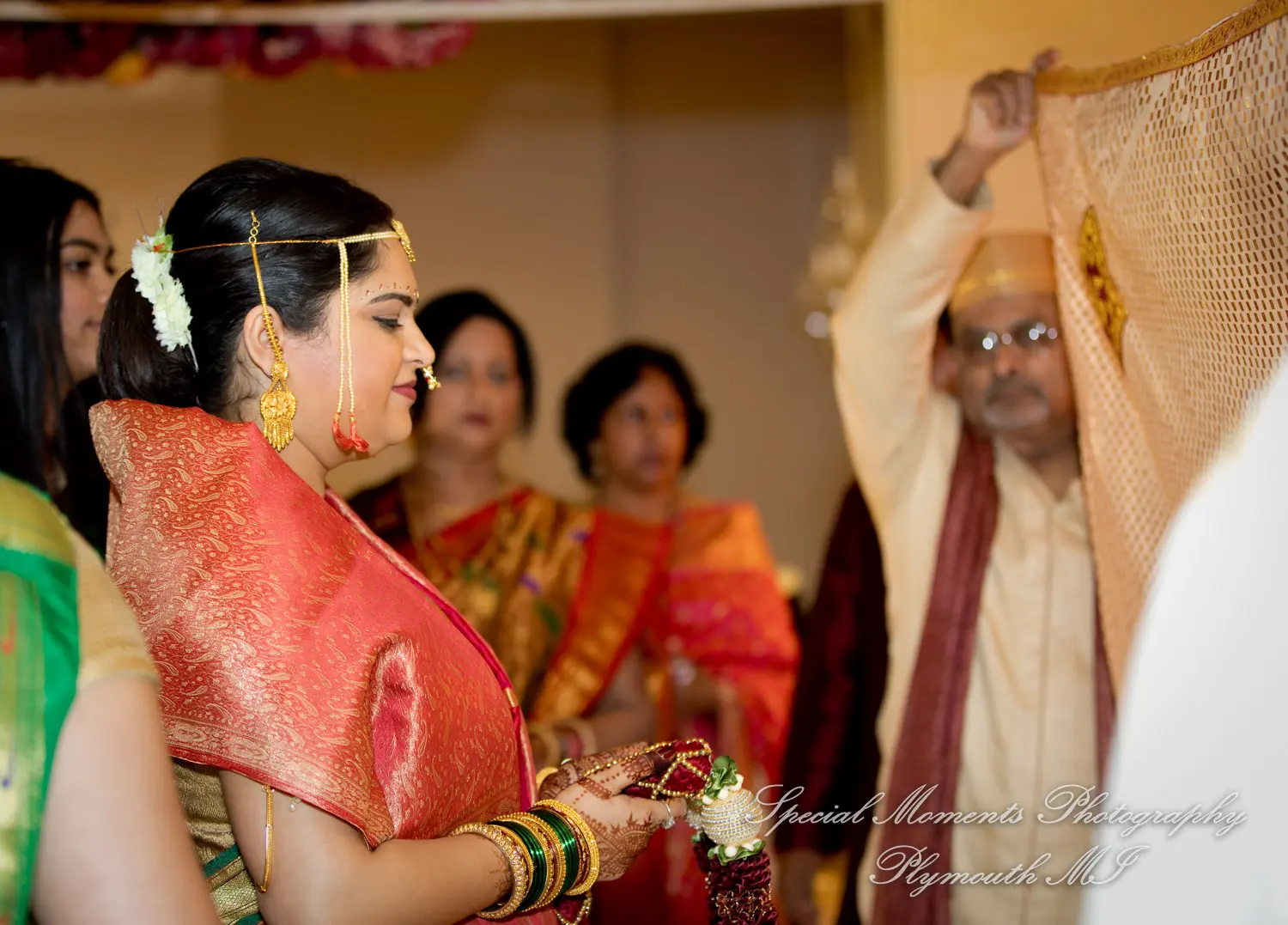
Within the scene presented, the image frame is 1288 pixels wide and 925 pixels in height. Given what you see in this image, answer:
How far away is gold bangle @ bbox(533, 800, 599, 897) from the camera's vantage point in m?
1.35

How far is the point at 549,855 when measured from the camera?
131 centimetres

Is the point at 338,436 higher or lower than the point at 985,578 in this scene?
higher

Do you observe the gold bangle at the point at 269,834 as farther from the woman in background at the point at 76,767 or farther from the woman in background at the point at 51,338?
the woman in background at the point at 51,338

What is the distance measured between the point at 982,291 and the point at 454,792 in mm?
1342

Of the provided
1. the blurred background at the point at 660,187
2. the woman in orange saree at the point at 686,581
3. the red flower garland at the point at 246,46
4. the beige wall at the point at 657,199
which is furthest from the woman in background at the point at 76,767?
the beige wall at the point at 657,199

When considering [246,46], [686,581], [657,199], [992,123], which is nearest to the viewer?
[992,123]

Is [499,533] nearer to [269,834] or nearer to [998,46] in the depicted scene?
[998,46]

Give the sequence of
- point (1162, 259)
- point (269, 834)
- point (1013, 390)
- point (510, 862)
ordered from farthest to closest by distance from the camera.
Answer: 1. point (1013, 390)
2. point (1162, 259)
3. point (510, 862)
4. point (269, 834)

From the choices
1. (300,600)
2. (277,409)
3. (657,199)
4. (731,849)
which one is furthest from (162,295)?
(657,199)

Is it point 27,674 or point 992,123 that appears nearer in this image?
point 27,674

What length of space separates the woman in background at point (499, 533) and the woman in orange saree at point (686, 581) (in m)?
0.17

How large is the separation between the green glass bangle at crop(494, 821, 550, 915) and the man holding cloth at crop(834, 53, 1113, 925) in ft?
2.95

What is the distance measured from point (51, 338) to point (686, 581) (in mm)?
1856

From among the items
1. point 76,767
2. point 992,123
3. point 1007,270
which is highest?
point 992,123
